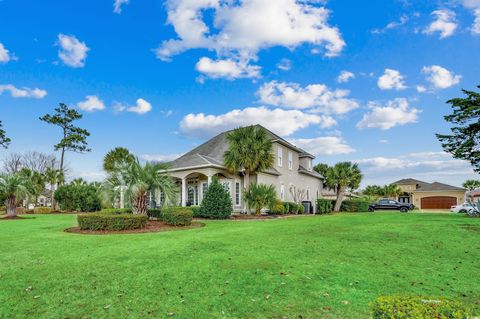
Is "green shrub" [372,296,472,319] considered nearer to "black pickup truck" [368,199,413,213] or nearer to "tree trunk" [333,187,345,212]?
"tree trunk" [333,187,345,212]

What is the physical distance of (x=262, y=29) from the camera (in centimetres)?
1600

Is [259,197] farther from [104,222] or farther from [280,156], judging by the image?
[104,222]

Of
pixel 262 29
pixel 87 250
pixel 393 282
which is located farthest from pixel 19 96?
pixel 393 282

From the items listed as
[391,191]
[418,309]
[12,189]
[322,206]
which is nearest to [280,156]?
[322,206]

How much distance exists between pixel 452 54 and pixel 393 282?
54.1 ft

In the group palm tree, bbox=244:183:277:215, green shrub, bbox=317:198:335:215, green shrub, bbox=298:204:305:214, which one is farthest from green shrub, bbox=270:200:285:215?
green shrub, bbox=317:198:335:215

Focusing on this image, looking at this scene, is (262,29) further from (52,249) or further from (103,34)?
(52,249)

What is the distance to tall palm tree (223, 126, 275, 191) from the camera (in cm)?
2305

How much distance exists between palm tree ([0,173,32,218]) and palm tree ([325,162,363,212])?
30.3m

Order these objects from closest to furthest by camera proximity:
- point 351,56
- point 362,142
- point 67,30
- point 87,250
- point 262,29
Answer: point 87,250, point 262,29, point 67,30, point 351,56, point 362,142

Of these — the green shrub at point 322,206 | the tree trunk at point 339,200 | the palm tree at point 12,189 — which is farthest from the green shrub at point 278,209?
the palm tree at point 12,189

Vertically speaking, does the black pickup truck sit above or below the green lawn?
below

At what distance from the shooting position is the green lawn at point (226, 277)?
4.68 meters

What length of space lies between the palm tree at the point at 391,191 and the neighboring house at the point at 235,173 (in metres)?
28.6
